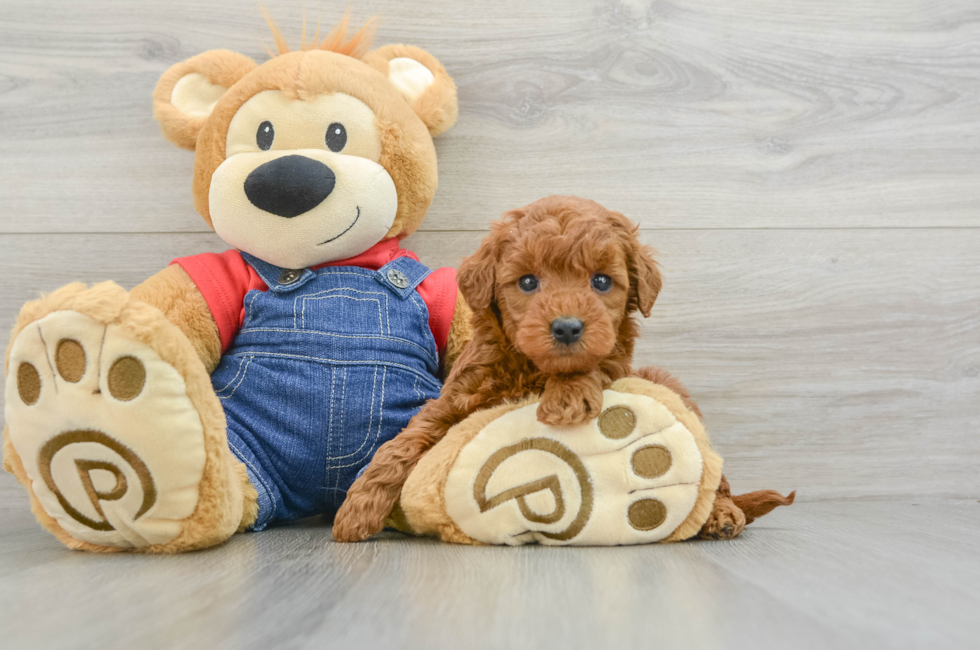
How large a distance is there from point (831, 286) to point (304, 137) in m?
0.82

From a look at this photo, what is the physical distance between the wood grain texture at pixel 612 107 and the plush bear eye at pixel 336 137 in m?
0.23

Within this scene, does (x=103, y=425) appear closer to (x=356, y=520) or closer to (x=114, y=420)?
(x=114, y=420)

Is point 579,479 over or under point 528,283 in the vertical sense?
under

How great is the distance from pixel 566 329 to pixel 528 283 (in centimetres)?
8

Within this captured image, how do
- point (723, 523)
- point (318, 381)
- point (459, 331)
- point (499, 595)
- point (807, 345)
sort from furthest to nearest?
1. point (807, 345)
2. point (459, 331)
3. point (318, 381)
4. point (723, 523)
5. point (499, 595)

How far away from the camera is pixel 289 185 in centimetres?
84

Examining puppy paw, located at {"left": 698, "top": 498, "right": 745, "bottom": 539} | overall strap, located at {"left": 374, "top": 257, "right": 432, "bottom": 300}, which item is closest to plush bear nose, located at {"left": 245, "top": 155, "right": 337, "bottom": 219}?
overall strap, located at {"left": 374, "top": 257, "right": 432, "bottom": 300}

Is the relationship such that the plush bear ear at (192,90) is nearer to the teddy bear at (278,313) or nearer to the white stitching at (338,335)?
the teddy bear at (278,313)

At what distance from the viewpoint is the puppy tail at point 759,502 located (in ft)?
2.54

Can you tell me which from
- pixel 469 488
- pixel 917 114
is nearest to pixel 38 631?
pixel 469 488

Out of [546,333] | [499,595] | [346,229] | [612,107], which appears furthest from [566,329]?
[612,107]

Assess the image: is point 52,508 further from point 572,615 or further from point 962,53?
point 962,53

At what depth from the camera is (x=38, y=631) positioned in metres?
0.46

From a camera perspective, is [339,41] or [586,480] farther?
[339,41]
